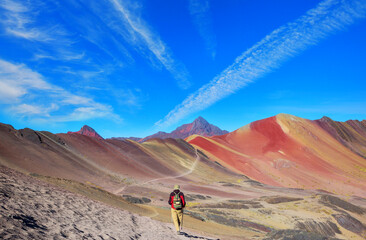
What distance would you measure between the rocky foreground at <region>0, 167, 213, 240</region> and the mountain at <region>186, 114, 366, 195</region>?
56622 millimetres

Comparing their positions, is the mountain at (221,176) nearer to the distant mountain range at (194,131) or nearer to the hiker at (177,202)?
the hiker at (177,202)

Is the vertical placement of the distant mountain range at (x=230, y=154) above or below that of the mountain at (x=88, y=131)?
below

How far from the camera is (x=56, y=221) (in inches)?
268

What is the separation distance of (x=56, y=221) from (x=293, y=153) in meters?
78.5

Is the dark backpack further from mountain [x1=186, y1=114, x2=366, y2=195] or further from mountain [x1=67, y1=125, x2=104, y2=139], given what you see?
mountain [x1=67, y1=125, x2=104, y2=139]

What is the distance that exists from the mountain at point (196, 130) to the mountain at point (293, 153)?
293ft

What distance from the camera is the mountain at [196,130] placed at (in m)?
180

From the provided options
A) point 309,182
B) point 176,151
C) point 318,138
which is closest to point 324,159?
point 318,138

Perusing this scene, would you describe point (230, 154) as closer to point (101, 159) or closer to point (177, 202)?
point (101, 159)

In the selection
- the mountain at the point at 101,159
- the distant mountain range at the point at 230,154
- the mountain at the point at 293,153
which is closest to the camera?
the mountain at the point at 101,159

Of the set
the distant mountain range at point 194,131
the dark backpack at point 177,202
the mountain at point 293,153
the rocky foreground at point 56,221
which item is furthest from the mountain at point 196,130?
the dark backpack at point 177,202

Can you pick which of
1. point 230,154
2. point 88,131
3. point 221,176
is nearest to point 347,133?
point 230,154

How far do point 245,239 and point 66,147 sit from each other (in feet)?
120

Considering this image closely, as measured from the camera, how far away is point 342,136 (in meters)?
90.2
